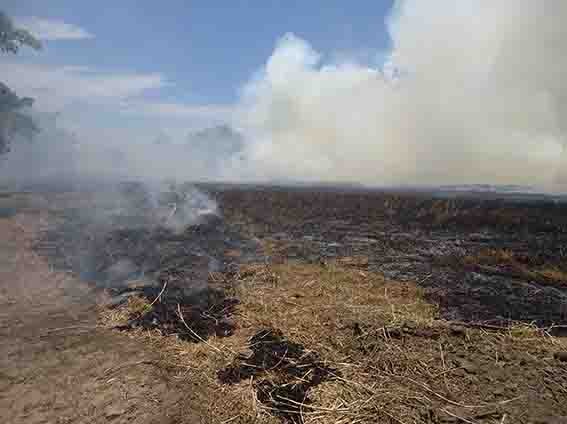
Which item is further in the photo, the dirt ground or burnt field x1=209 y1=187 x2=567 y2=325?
burnt field x1=209 y1=187 x2=567 y2=325

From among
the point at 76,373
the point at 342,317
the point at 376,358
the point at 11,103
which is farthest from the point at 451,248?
the point at 11,103

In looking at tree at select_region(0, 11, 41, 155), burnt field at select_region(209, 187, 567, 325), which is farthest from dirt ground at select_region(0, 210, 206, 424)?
tree at select_region(0, 11, 41, 155)

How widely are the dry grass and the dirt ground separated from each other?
0.29m

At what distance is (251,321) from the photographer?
563cm

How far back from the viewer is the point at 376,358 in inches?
170

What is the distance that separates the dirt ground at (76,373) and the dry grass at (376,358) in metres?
0.29

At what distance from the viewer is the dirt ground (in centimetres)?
352

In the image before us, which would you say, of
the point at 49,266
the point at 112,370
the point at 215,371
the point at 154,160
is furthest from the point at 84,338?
the point at 154,160

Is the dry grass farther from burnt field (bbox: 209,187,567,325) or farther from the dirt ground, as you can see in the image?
burnt field (bbox: 209,187,567,325)

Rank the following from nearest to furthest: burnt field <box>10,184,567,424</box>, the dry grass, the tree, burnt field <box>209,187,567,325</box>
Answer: the dry grass → burnt field <box>10,184,567,424</box> → burnt field <box>209,187,567,325</box> → the tree

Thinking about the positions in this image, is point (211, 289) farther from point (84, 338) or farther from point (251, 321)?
point (84, 338)

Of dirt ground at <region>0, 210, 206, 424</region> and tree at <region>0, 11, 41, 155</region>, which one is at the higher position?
tree at <region>0, 11, 41, 155</region>

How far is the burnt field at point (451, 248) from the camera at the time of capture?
666cm

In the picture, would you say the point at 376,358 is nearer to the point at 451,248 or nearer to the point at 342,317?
the point at 342,317
